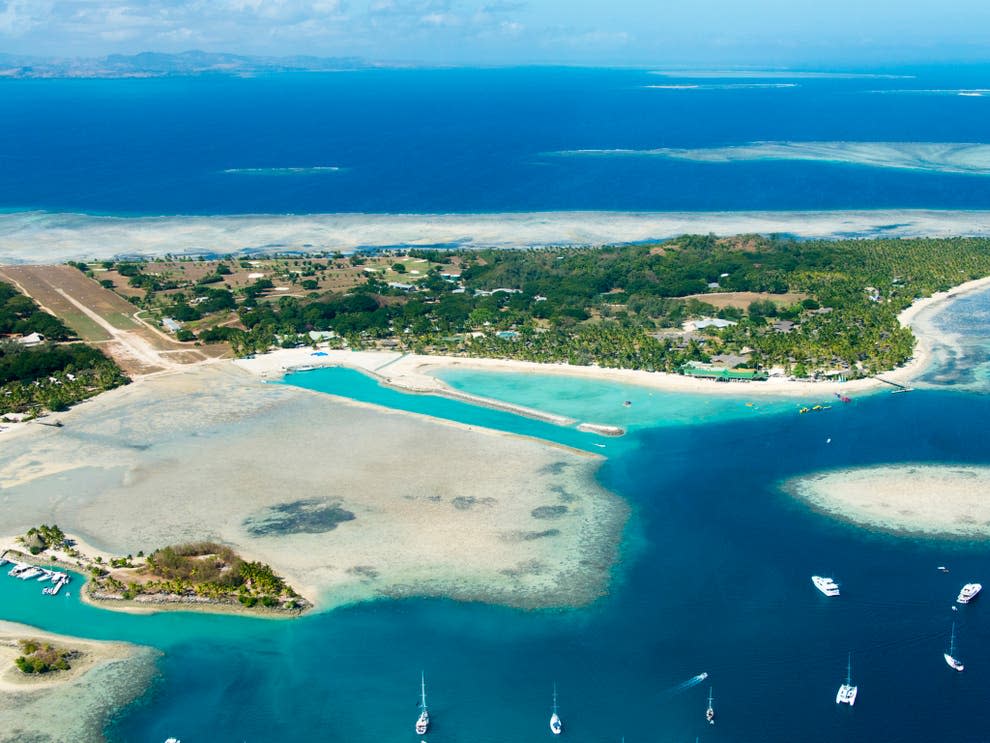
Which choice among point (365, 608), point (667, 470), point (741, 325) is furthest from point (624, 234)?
point (365, 608)

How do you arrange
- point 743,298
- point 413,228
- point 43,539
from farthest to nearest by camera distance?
point 413,228, point 743,298, point 43,539

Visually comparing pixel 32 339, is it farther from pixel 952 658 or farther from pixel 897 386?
pixel 952 658

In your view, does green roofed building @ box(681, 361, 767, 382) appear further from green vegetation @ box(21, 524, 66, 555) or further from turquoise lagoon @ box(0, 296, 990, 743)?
green vegetation @ box(21, 524, 66, 555)

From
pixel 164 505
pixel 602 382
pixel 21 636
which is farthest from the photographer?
pixel 602 382

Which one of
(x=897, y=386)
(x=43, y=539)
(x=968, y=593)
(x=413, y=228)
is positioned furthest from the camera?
(x=413, y=228)

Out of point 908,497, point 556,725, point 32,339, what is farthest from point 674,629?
point 32,339

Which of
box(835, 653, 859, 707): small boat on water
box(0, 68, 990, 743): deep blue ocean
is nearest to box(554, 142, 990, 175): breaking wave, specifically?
box(0, 68, 990, 743): deep blue ocean

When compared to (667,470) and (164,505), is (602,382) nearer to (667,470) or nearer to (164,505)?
(667,470)

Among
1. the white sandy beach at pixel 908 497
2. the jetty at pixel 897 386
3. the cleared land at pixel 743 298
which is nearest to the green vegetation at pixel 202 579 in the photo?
the white sandy beach at pixel 908 497
